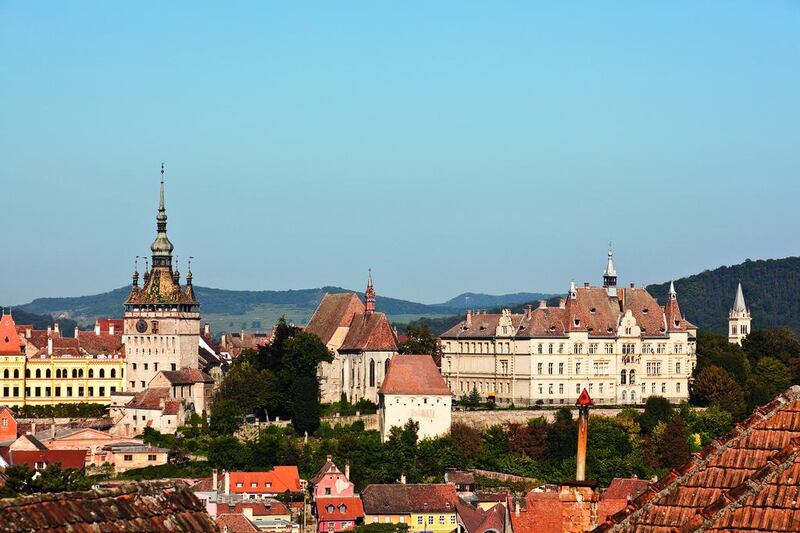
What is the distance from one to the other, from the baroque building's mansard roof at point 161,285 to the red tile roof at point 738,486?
323 ft

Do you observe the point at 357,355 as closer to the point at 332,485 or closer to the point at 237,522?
the point at 332,485

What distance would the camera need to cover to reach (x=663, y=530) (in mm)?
15539

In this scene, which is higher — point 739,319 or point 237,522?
point 739,319

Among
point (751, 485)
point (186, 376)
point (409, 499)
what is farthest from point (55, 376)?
point (751, 485)

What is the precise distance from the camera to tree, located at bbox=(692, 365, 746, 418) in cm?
10875

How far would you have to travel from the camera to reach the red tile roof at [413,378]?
102 meters

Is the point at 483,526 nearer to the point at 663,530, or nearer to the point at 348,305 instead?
the point at 348,305

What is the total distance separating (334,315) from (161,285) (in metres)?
11.0

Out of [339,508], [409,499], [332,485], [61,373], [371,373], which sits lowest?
[339,508]

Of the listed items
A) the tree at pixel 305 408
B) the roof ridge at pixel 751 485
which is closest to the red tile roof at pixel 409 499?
the tree at pixel 305 408

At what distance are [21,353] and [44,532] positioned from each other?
104159 mm

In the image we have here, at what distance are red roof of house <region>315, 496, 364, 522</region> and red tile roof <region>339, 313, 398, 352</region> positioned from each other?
23.1 metres

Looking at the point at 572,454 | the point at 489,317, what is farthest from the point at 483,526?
the point at 489,317

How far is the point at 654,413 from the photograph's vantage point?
106062mm
